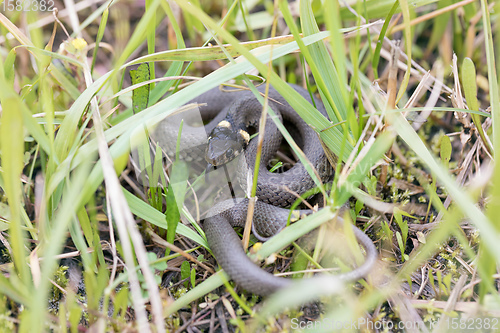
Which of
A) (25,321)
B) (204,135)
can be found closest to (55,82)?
(204,135)

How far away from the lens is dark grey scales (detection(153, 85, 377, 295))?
2459mm

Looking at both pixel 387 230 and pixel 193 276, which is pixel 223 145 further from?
pixel 387 230

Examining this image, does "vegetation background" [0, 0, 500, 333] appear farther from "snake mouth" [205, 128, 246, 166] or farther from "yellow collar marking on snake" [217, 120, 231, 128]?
"yellow collar marking on snake" [217, 120, 231, 128]

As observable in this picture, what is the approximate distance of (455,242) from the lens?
9.73 feet

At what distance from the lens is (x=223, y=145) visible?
381 centimetres

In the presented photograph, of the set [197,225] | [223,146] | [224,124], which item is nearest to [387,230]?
[197,225]

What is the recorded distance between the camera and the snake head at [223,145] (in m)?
3.72


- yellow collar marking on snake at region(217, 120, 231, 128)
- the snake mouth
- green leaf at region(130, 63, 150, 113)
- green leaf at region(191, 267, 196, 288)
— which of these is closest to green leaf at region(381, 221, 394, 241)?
green leaf at region(191, 267, 196, 288)

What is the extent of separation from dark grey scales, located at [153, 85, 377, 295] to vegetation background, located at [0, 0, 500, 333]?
0.52 feet

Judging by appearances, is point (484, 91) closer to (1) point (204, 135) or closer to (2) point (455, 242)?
(2) point (455, 242)

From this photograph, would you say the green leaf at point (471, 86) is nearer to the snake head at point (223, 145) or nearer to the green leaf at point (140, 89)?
the snake head at point (223, 145)

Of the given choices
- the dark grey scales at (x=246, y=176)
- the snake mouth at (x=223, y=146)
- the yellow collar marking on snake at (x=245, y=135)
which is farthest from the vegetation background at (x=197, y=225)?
the yellow collar marking on snake at (x=245, y=135)

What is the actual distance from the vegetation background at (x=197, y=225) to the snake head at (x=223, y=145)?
2.60 feet

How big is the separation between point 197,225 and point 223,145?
1099 mm
